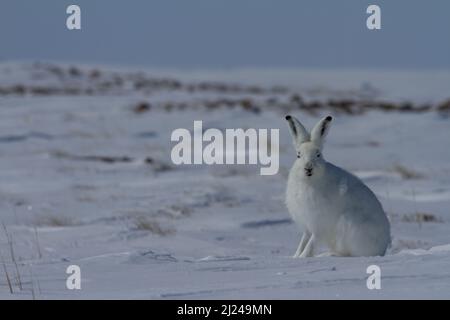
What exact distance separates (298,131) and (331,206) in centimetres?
60

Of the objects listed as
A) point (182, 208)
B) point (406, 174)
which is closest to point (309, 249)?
point (182, 208)

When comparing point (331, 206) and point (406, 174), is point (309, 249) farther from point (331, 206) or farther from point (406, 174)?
point (406, 174)

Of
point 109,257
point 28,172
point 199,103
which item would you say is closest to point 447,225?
point 109,257

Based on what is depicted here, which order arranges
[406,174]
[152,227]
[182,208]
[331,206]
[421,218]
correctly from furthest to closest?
[406,174] < [182,208] < [421,218] < [152,227] < [331,206]

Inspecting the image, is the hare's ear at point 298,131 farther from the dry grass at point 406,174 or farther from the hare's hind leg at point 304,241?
the dry grass at point 406,174

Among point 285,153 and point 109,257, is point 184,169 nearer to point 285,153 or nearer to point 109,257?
point 285,153

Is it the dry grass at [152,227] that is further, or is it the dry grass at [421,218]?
the dry grass at [421,218]

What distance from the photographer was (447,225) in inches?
412

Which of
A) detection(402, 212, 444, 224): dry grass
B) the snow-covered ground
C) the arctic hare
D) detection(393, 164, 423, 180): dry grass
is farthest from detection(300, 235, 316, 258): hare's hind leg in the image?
detection(393, 164, 423, 180): dry grass

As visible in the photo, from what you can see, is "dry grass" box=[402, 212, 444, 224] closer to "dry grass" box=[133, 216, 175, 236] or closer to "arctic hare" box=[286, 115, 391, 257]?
"dry grass" box=[133, 216, 175, 236]

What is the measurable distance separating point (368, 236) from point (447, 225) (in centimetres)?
378

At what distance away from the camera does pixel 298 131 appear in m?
7.11

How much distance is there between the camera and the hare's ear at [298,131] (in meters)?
7.04

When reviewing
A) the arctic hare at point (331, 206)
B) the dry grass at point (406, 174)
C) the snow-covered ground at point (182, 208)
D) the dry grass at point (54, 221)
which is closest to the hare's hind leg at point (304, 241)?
the arctic hare at point (331, 206)
